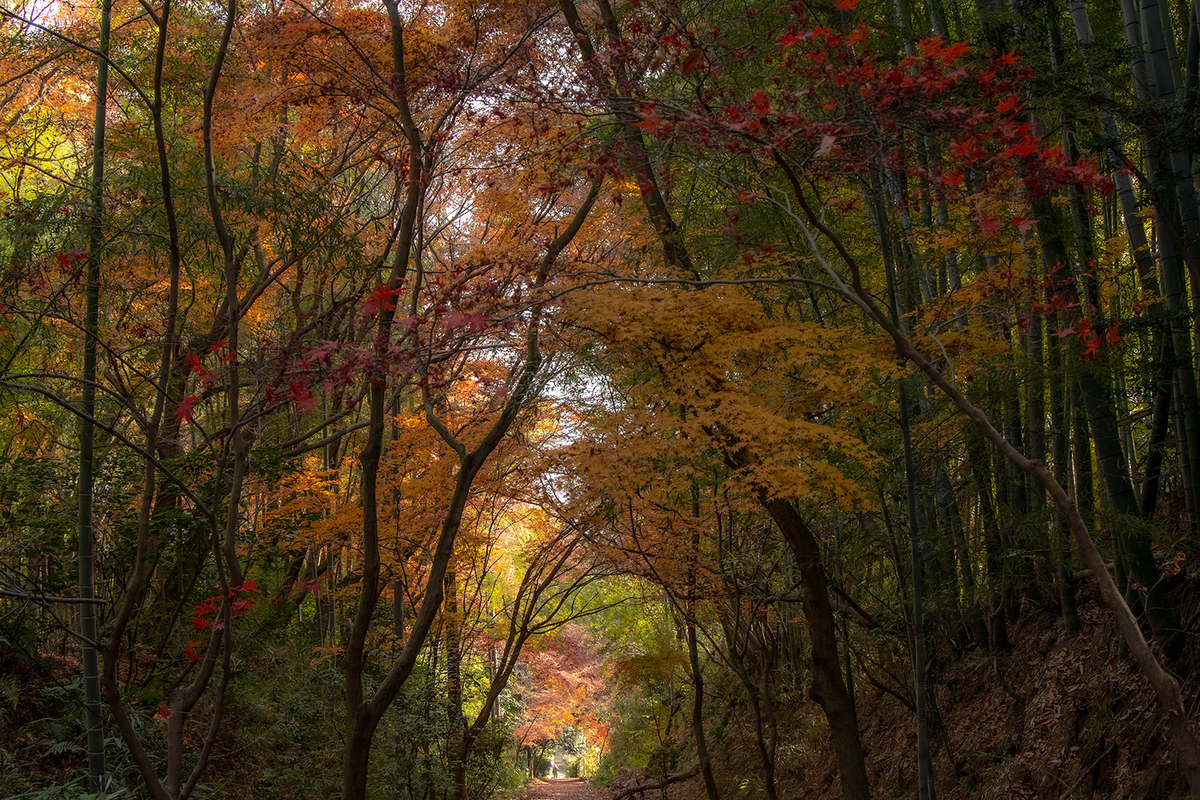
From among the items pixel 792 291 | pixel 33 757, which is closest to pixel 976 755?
pixel 792 291

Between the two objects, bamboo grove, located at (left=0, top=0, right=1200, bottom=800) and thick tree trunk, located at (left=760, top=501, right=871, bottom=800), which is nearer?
bamboo grove, located at (left=0, top=0, right=1200, bottom=800)

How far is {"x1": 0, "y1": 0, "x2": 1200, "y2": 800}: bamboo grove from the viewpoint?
3066 millimetres

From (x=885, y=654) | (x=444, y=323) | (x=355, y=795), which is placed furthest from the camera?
(x=885, y=654)

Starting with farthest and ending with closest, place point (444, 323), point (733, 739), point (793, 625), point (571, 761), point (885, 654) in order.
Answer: point (571, 761)
point (733, 739)
point (793, 625)
point (885, 654)
point (444, 323)

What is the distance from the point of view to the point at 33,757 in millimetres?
5188

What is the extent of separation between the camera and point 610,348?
4.66m

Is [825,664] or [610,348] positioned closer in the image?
[610,348]

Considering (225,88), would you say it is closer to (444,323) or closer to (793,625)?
(444,323)

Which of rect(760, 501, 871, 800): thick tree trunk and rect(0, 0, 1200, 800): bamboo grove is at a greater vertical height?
rect(0, 0, 1200, 800): bamboo grove

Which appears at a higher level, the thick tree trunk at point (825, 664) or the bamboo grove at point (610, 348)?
the bamboo grove at point (610, 348)

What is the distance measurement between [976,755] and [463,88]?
5278 mm

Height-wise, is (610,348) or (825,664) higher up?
(610,348)

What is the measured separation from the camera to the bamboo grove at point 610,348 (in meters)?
3.07

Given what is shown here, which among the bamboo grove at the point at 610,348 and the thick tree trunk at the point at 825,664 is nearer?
the bamboo grove at the point at 610,348
